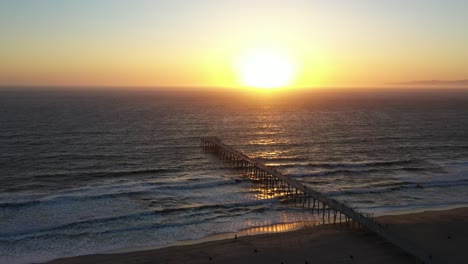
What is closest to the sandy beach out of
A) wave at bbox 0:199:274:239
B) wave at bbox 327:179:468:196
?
wave at bbox 0:199:274:239

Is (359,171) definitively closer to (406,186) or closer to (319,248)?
(406,186)

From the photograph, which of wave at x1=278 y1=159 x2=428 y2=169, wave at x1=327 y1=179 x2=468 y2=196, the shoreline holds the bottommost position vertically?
the shoreline

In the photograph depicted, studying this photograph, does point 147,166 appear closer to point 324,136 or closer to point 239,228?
point 239,228

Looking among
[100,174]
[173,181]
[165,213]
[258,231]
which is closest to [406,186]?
[258,231]

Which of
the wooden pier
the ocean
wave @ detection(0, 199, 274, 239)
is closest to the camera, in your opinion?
the wooden pier

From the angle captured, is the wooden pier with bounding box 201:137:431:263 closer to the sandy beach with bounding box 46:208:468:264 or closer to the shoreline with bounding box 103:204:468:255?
the sandy beach with bounding box 46:208:468:264

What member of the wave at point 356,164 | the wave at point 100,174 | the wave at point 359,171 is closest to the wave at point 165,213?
the wave at point 359,171

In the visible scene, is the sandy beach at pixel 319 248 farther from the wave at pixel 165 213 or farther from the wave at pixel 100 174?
the wave at pixel 100 174

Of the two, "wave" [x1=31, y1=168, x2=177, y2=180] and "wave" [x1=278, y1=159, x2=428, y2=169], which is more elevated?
"wave" [x1=278, y1=159, x2=428, y2=169]
